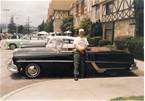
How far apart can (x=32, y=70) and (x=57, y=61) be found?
815 mm

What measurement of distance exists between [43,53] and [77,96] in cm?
354

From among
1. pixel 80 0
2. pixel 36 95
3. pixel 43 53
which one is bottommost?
pixel 36 95

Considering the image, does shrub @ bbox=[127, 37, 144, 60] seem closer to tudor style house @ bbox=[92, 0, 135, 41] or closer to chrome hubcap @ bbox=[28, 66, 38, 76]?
tudor style house @ bbox=[92, 0, 135, 41]

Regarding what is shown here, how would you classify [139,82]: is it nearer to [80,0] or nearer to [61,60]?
[61,60]

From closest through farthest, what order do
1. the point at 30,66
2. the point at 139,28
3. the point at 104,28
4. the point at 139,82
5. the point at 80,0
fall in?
the point at 139,82 → the point at 30,66 → the point at 139,28 → the point at 104,28 → the point at 80,0

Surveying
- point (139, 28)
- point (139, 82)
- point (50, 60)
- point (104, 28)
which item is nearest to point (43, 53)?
point (50, 60)

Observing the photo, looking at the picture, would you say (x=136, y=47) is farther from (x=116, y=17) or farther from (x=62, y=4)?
(x=62, y=4)

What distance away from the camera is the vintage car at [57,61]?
1055 centimetres

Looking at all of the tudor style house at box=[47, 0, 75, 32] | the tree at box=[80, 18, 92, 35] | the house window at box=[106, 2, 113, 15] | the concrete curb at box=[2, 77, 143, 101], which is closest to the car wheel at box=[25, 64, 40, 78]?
the concrete curb at box=[2, 77, 143, 101]

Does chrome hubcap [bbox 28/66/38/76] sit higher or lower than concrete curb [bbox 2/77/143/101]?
higher

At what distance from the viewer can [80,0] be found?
1721 inches

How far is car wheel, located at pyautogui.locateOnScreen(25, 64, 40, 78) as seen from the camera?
34.6ft

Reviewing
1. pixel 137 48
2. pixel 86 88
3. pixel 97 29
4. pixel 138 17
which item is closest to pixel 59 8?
pixel 97 29

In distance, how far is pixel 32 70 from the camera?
10.6 m
